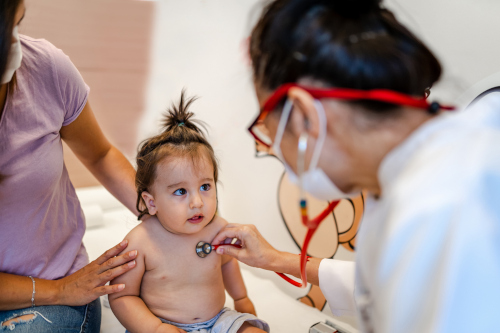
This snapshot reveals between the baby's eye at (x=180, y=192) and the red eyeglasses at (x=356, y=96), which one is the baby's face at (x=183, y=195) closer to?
the baby's eye at (x=180, y=192)

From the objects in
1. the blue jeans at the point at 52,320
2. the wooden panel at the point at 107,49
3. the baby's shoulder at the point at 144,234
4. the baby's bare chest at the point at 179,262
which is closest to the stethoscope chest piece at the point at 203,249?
the baby's bare chest at the point at 179,262

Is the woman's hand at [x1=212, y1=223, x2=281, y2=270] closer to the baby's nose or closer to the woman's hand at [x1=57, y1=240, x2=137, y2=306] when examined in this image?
the baby's nose

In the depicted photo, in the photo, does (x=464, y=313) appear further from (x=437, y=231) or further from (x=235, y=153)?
(x=235, y=153)

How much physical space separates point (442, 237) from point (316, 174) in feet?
0.78

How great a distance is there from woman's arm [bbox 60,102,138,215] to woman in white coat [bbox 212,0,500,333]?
710 millimetres

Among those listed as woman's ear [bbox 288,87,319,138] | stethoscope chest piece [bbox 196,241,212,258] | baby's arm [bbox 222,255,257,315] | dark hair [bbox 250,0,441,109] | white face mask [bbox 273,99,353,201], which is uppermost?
dark hair [bbox 250,0,441,109]

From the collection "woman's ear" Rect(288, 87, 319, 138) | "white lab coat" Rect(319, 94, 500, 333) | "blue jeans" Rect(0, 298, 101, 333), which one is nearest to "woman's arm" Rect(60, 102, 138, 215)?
"blue jeans" Rect(0, 298, 101, 333)

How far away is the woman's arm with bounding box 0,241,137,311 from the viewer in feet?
3.63

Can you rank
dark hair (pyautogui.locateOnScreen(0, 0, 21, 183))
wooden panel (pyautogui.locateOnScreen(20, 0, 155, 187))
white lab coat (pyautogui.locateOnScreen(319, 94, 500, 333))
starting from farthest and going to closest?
wooden panel (pyautogui.locateOnScreen(20, 0, 155, 187))
dark hair (pyautogui.locateOnScreen(0, 0, 21, 183))
white lab coat (pyautogui.locateOnScreen(319, 94, 500, 333))

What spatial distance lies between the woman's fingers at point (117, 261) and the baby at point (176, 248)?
0.05m

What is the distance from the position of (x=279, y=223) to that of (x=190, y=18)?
45.0 inches

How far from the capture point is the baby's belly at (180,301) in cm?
123

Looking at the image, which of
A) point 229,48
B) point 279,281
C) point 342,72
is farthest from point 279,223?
point 342,72

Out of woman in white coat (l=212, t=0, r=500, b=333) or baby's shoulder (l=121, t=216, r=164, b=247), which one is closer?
woman in white coat (l=212, t=0, r=500, b=333)
